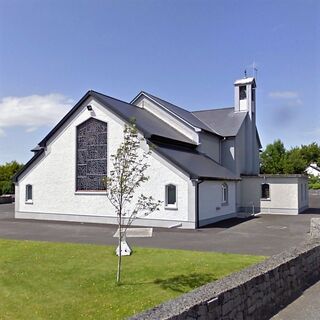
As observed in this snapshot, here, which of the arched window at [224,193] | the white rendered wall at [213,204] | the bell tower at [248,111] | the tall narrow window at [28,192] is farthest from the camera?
the bell tower at [248,111]

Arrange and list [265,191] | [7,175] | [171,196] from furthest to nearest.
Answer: [7,175] < [265,191] < [171,196]

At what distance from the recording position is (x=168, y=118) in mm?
28750

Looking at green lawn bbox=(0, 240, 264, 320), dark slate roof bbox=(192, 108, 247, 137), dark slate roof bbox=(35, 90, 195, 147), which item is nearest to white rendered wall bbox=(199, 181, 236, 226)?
dark slate roof bbox=(35, 90, 195, 147)

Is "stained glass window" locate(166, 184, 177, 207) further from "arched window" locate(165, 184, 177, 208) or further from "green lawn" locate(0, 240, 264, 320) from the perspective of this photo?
"green lawn" locate(0, 240, 264, 320)

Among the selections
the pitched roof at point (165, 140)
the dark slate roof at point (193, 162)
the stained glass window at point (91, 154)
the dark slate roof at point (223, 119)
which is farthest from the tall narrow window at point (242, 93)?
the stained glass window at point (91, 154)

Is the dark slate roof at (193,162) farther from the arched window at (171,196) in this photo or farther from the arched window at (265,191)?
the arched window at (265,191)

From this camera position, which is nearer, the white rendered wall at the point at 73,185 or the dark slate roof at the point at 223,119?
the white rendered wall at the point at 73,185

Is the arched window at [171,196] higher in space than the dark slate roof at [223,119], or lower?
lower

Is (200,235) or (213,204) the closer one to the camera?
(200,235)

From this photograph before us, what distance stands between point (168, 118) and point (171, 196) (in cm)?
869

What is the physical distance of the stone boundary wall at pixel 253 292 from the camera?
4.62m

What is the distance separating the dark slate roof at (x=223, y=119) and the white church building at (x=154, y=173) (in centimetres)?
18

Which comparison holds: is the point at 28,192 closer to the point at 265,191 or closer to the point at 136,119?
the point at 136,119

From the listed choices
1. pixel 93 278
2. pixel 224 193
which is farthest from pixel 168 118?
pixel 93 278
